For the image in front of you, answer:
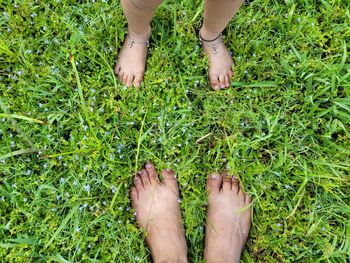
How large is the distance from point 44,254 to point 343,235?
1.65 meters

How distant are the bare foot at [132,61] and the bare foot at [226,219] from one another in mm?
732

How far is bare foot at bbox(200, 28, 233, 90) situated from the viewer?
2293 mm

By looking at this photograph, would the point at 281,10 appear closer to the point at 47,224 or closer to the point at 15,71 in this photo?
the point at 15,71

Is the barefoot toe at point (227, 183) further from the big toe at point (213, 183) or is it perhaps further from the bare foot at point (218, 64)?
the bare foot at point (218, 64)

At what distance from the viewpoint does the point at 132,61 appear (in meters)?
2.24

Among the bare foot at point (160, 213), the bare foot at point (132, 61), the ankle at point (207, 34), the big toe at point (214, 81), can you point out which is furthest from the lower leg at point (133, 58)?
the bare foot at point (160, 213)

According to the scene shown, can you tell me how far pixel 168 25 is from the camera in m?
2.33

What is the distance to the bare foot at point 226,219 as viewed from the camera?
215 cm

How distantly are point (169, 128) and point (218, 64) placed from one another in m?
0.50

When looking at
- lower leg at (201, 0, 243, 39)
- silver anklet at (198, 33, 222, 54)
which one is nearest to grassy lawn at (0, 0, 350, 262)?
silver anklet at (198, 33, 222, 54)

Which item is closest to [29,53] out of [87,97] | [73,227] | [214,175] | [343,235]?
[87,97]

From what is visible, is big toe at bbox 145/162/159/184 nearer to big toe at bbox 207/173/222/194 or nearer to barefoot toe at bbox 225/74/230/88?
big toe at bbox 207/173/222/194

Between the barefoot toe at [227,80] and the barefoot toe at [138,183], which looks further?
the barefoot toe at [227,80]

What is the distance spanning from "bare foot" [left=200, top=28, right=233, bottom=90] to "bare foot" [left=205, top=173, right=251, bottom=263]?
0.56 metres
